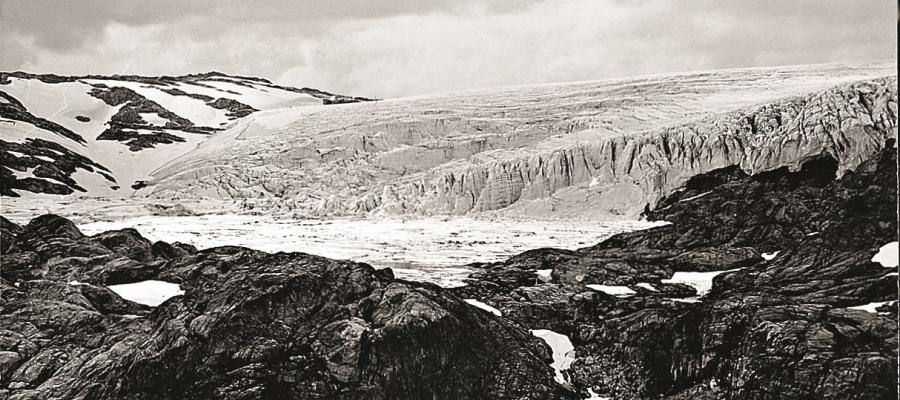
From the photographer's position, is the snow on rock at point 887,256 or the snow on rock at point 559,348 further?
the snow on rock at point 559,348

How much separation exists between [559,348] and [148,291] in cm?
516

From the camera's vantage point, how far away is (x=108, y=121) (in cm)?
4044

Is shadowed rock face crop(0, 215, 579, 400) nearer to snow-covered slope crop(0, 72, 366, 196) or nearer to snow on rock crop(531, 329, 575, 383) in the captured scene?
snow on rock crop(531, 329, 575, 383)

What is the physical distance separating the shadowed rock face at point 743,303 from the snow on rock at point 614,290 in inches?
4.3

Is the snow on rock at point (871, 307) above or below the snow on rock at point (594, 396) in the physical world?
above

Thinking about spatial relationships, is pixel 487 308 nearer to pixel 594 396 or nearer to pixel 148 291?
pixel 594 396

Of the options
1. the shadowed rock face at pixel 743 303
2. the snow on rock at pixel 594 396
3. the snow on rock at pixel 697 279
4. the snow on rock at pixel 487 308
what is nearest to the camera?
the shadowed rock face at pixel 743 303

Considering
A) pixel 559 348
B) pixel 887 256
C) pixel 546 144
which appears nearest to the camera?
pixel 887 256

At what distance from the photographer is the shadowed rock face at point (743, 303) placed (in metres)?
5.68

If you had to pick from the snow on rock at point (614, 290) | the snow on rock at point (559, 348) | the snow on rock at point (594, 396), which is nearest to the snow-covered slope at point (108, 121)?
the snow on rock at point (614, 290)

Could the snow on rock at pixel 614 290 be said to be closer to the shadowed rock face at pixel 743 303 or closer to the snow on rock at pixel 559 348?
the shadowed rock face at pixel 743 303

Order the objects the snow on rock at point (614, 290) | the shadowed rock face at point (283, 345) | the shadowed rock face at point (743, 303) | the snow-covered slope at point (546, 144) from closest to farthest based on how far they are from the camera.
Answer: the shadowed rock face at point (743, 303) → the shadowed rock face at point (283, 345) → the snow on rock at point (614, 290) → the snow-covered slope at point (546, 144)

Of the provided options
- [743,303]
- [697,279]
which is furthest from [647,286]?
[743,303]

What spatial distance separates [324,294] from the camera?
7.12m
